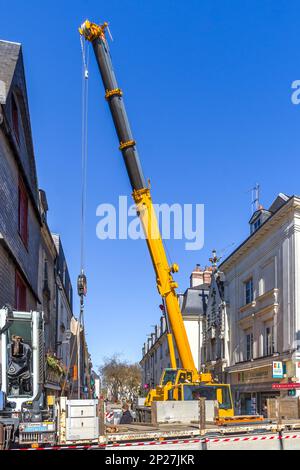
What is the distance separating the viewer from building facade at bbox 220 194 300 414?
2770 cm

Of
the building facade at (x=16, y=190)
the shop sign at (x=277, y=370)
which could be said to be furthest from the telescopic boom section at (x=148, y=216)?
the shop sign at (x=277, y=370)

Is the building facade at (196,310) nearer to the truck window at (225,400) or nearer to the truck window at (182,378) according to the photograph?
the truck window at (182,378)

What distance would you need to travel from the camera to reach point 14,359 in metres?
9.81

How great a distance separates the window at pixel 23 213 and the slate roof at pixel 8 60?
136 inches

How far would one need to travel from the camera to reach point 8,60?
18328 mm

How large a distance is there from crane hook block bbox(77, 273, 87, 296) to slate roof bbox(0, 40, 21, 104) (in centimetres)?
615

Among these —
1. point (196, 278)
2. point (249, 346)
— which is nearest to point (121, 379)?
point (196, 278)

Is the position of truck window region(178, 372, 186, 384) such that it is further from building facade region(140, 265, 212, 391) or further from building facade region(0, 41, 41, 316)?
building facade region(140, 265, 212, 391)

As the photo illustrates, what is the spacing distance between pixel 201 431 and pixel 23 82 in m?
14.0

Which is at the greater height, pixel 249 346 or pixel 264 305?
pixel 264 305

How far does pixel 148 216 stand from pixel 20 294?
5.39 meters

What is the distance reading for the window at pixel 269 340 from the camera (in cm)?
3070

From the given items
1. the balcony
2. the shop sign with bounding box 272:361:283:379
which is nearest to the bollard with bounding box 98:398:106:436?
the shop sign with bounding box 272:361:283:379

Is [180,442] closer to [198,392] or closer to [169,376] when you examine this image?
[198,392]
